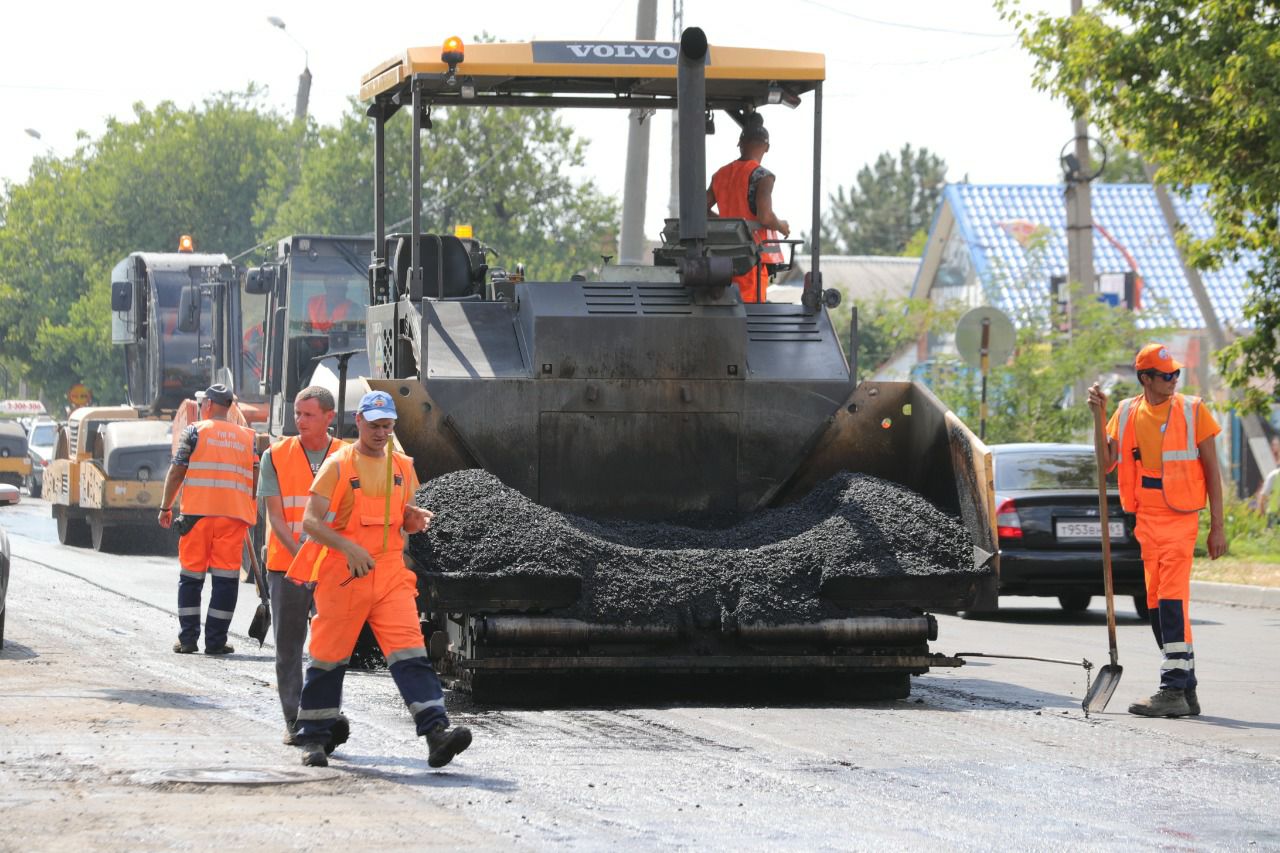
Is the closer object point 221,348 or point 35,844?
point 35,844

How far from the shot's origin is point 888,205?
344 feet

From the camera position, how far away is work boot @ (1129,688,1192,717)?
31.0 ft

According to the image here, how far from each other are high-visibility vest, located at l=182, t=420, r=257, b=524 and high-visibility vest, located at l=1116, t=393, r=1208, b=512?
18.1 feet

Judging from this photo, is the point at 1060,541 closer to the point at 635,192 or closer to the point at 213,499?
the point at 213,499

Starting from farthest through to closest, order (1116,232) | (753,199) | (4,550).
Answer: (1116,232) < (4,550) < (753,199)

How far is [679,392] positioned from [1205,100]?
26.5 feet

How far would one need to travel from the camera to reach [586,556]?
945cm

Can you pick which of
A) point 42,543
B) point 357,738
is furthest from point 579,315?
point 42,543

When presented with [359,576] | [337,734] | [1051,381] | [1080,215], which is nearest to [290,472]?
[359,576]

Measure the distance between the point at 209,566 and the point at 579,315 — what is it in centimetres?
353

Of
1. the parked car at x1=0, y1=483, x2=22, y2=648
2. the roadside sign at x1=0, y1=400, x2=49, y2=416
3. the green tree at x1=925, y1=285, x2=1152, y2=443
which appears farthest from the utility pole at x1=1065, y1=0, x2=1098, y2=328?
the roadside sign at x1=0, y1=400, x2=49, y2=416

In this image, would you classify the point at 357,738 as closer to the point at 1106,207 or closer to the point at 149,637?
the point at 149,637

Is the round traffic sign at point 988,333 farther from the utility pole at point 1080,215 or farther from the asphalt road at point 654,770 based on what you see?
the asphalt road at point 654,770

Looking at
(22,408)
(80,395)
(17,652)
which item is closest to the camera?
(17,652)
